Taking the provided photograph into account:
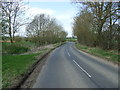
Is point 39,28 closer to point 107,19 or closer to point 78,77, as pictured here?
point 107,19

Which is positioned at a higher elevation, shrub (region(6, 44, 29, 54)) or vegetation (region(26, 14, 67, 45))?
vegetation (region(26, 14, 67, 45))

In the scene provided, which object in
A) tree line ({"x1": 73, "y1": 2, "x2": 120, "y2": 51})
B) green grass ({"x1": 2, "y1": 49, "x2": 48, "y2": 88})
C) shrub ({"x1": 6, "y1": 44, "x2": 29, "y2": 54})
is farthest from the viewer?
shrub ({"x1": 6, "y1": 44, "x2": 29, "y2": 54})

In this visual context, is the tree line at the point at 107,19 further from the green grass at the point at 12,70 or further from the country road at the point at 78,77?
the green grass at the point at 12,70

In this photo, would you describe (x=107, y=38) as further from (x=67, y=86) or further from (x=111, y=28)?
(x=67, y=86)

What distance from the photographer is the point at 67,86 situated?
666cm

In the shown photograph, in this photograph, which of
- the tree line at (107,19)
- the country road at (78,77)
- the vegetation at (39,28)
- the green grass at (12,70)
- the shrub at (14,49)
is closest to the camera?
the country road at (78,77)

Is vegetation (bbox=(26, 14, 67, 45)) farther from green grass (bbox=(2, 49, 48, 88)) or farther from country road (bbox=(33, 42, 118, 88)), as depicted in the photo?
country road (bbox=(33, 42, 118, 88))

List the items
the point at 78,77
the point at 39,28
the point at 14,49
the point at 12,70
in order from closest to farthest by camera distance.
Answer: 1. the point at 78,77
2. the point at 12,70
3. the point at 14,49
4. the point at 39,28

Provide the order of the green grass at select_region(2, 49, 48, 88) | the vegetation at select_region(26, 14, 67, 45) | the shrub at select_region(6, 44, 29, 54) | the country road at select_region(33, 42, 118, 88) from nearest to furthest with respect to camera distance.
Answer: the country road at select_region(33, 42, 118, 88) < the green grass at select_region(2, 49, 48, 88) < the shrub at select_region(6, 44, 29, 54) < the vegetation at select_region(26, 14, 67, 45)

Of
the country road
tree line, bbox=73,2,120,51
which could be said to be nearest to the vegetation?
tree line, bbox=73,2,120,51

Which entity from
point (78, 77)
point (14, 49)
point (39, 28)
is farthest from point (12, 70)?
point (39, 28)

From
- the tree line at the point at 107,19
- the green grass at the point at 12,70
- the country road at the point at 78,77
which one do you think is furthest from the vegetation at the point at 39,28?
the country road at the point at 78,77

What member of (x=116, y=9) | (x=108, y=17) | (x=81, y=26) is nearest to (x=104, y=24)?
(x=108, y=17)

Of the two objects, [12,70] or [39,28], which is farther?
[39,28]
